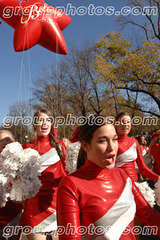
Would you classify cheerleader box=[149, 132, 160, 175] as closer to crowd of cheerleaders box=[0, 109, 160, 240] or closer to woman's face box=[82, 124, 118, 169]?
crowd of cheerleaders box=[0, 109, 160, 240]

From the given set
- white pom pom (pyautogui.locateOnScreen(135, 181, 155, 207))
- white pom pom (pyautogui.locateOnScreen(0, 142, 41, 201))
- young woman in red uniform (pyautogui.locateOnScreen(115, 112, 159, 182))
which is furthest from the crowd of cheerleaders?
young woman in red uniform (pyautogui.locateOnScreen(115, 112, 159, 182))

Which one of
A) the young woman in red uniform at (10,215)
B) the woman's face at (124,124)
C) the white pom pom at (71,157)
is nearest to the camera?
the young woman in red uniform at (10,215)

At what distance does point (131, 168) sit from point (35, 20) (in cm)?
280

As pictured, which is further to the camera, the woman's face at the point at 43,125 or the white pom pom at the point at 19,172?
the woman's face at the point at 43,125

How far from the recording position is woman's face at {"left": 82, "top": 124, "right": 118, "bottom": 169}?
1431 millimetres

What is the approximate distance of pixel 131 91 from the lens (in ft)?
53.3

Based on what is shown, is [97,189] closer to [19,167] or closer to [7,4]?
[19,167]

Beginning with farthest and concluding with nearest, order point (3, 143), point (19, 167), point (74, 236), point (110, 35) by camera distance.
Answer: point (110, 35)
point (3, 143)
point (19, 167)
point (74, 236)

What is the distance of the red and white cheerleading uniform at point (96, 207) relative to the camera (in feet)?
4.26

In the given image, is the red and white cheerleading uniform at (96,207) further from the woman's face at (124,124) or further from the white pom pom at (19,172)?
the woman's face at (124,124)

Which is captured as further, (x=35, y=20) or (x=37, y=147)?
(x=35, y=20)

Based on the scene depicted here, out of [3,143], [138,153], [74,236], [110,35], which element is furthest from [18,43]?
[110,35]

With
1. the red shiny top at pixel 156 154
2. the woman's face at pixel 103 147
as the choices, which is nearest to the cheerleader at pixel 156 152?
the red shiny top at pixel 156 154

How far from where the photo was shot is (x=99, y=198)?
1.40 m
